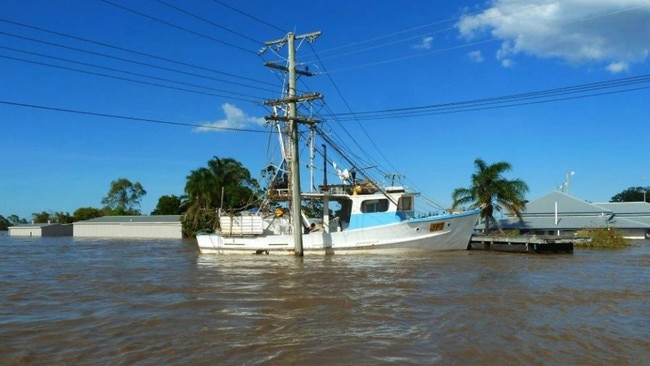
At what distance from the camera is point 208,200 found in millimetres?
64875

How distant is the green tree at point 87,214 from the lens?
336 ft

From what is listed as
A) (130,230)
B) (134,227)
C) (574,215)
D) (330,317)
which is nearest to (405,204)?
(330,317)

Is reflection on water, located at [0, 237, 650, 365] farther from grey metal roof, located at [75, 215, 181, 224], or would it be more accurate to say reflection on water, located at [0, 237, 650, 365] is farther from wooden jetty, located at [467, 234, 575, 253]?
grey metal roof, located at [75, 215, 181, 224]

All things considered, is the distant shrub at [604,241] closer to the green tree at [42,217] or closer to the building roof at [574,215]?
the building roof at [574,215]

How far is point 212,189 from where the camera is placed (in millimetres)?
65500

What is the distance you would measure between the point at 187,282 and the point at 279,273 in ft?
12.1

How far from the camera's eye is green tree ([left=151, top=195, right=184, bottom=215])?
85.1 metres

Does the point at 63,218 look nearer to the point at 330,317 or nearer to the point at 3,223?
the point at 3,223

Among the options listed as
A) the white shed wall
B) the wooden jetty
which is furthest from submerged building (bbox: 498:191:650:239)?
the white shed wall

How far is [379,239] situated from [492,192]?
21.2m

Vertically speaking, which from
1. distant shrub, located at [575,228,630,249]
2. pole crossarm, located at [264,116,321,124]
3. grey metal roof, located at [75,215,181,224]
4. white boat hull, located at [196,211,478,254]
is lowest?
distant shrub, located at [575,228,630,249]

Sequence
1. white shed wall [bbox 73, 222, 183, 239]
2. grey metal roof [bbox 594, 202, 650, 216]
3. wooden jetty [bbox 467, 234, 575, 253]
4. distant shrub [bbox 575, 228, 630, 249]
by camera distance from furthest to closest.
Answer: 1. white shed wall [bbox 73, 222, 183, 239]
2. grey metal roof [bbox 594, 202, 650, 216]
3. distant shrub [bbox 575, 228, 630, 249]
4. wooden jetty [bbox 467, 234, 575, 253]

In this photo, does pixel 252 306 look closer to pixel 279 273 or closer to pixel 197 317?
pixel 197 317

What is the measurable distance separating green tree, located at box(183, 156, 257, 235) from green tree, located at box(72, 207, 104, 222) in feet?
137
